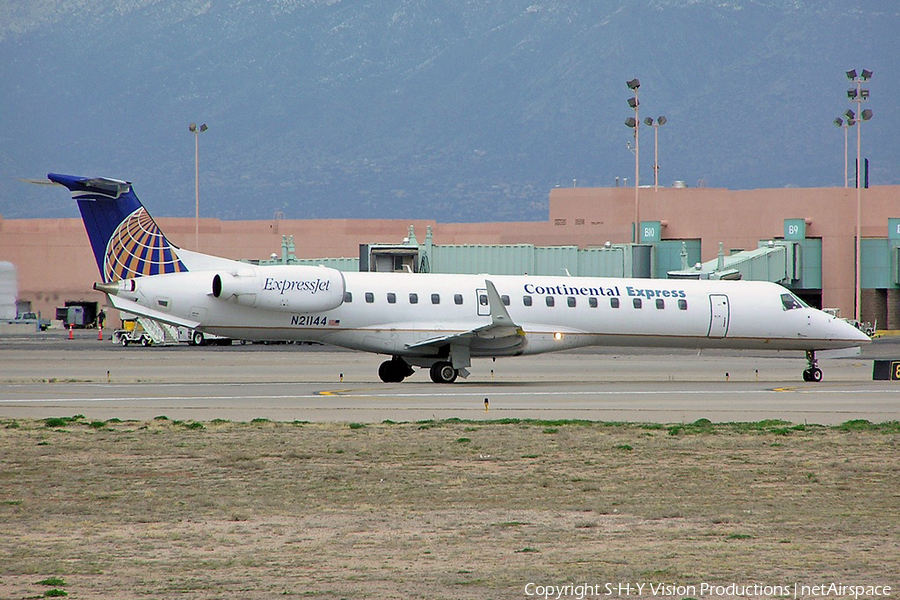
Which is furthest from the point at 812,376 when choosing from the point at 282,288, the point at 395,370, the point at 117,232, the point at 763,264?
A: the point at 763,264

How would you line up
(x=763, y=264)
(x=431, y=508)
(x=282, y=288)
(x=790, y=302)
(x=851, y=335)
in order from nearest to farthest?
(x=431, y=508) < (x=282, y=288) < (x=790, y=302) < (x=851, y=335) < (x=763, y=264)

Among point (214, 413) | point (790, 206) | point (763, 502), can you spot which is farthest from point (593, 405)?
point (790, 206)

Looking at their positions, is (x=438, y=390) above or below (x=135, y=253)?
below

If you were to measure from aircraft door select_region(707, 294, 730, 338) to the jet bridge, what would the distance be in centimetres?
2784

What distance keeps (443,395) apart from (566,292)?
664 centimetres

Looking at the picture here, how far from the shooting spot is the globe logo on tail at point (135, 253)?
28.8 m

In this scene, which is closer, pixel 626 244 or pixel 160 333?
pixel 160 333

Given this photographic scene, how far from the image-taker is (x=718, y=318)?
107 feet

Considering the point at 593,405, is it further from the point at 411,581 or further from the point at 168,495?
the point at 411,581

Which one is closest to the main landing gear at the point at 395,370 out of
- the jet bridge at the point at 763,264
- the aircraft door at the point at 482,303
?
the aircraft door at the point at 482,303

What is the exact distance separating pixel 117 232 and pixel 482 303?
28.9 feet

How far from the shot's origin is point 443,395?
26.2 meters

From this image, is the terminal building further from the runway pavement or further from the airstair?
the runway pavement

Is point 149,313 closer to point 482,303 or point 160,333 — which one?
point 482,303
